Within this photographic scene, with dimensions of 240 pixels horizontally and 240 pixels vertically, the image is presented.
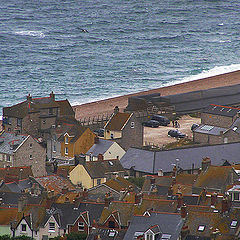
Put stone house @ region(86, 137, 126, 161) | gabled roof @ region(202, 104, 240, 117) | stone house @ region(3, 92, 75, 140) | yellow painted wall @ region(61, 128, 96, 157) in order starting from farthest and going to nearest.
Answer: gabled roof @ region(202, 104, 240, 117), stone house @ region(3, 92, 75, 140), yellow painted wall @ region(61, 128, 96, 157), stone house @ region(86, 137, 126, 161)

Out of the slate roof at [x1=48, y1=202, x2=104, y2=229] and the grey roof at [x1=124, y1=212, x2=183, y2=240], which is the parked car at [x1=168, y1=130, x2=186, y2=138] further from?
the grey roof at [x1=124, y1=212, x2=183, y2=240]

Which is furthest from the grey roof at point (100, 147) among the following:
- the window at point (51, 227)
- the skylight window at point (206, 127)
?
the window at point (51, 227)

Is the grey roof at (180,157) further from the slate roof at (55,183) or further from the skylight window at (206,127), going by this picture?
the skylight window at (206,127)

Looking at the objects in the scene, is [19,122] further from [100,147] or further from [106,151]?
[106,151]

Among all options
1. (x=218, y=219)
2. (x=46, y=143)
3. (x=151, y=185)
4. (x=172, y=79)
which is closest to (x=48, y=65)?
(x=172, y=79)

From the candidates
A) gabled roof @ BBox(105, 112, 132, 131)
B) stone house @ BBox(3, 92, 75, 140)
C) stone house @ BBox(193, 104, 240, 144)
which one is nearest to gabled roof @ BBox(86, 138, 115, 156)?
gabled roof @ BBox(105, 112, 132, 131)

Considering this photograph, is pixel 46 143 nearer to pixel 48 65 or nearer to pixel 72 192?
pixel 72 192
